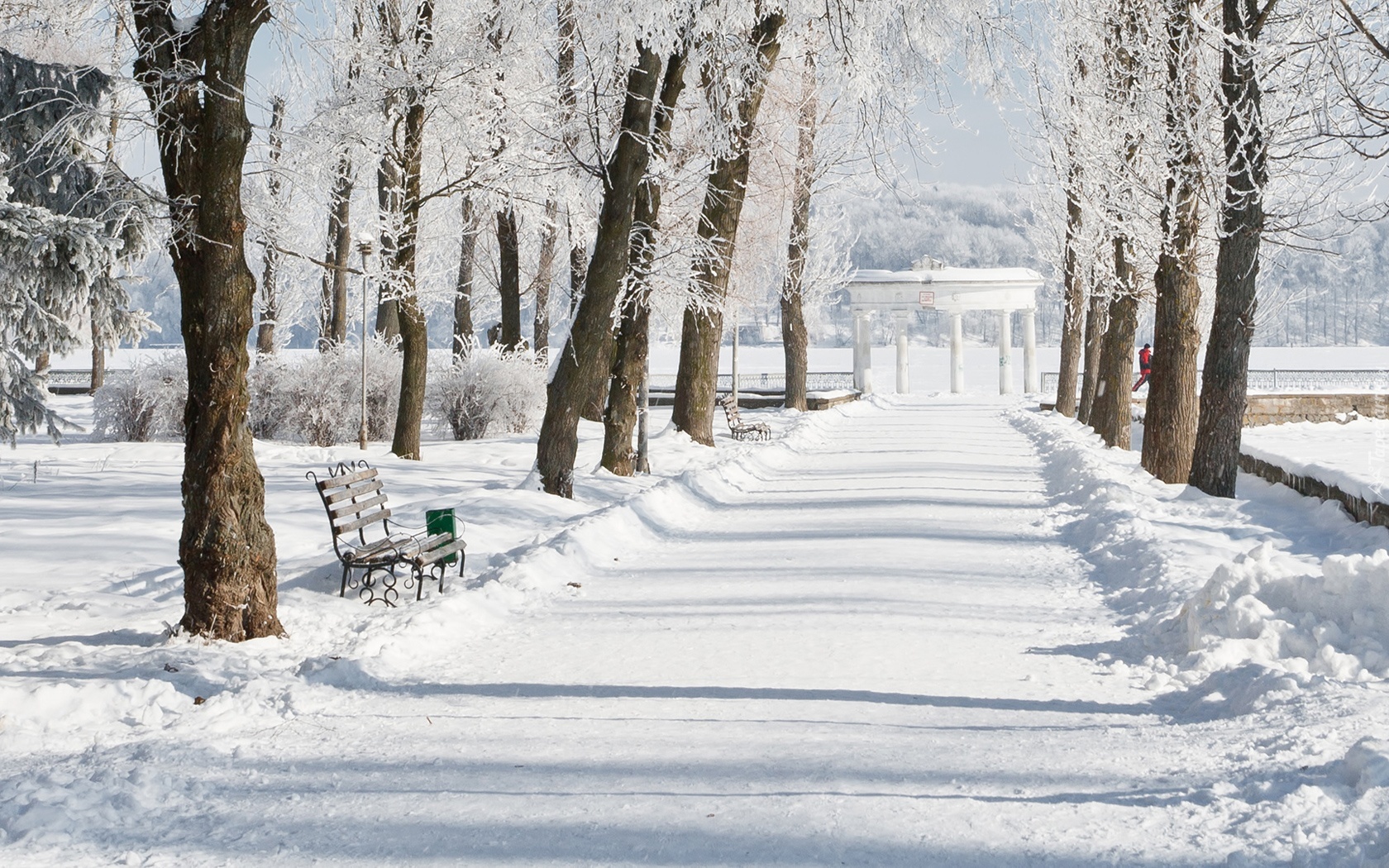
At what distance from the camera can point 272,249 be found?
1694cm

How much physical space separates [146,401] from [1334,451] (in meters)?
19.8

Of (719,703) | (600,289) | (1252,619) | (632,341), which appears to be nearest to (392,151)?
(632,341)

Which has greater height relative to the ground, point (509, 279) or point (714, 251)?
point (509, 279)

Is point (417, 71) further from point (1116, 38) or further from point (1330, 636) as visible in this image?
point (1330, 636)

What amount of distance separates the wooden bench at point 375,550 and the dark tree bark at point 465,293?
578 inches

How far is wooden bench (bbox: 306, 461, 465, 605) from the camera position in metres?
8.03

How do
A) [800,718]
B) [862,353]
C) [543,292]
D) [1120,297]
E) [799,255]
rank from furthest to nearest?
[862,353] < [799,255] < [543,292] < [1120,297] < [800,718]

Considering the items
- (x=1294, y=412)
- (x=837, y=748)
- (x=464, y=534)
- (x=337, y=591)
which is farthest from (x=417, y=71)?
(x=1294, y=412)

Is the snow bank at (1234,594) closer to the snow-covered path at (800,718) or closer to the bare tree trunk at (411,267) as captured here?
the snow-covered path at (800,718)

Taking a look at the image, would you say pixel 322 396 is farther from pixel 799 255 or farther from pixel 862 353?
pixel 862 353

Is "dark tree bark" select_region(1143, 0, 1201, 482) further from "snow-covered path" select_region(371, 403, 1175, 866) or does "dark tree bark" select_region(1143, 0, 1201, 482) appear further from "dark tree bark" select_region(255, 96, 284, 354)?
"dark tree bark" select_region(255, 96, 284, 354)

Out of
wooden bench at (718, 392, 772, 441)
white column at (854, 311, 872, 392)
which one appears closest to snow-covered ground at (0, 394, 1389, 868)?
wooden bench at (718, 392, 772, 441)

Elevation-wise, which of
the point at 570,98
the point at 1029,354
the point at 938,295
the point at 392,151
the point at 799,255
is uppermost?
the point at 570,98

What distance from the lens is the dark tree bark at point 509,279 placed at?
913 inches
